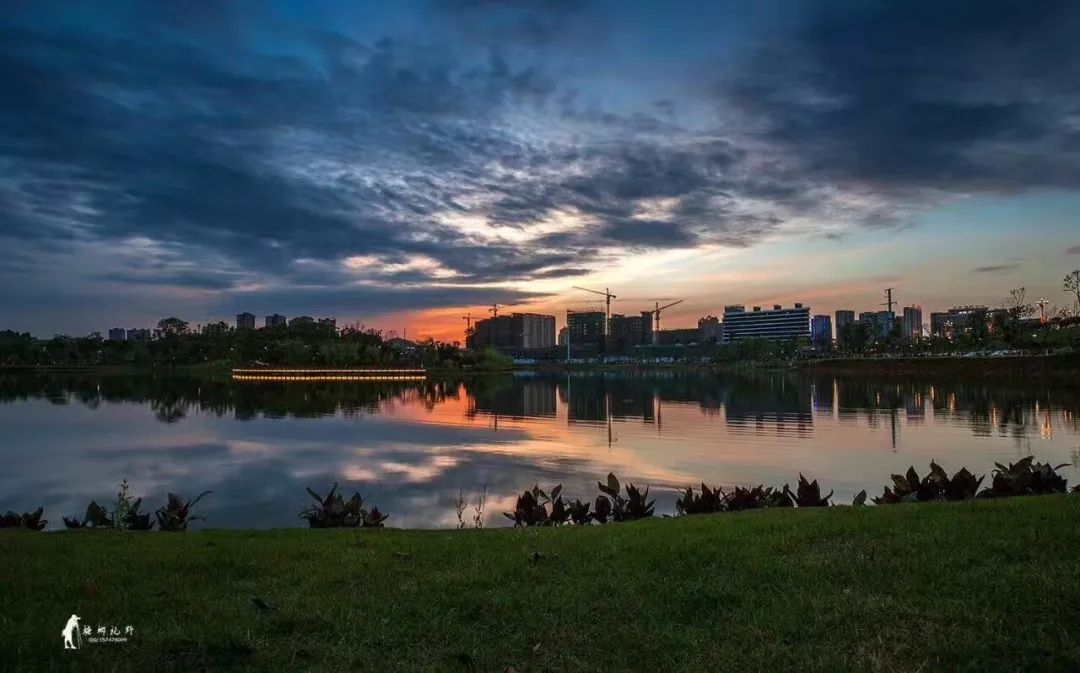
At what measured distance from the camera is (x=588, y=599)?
19.2 feet

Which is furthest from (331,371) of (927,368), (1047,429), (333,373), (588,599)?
(588,599)

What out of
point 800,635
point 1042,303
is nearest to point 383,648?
point 800,635

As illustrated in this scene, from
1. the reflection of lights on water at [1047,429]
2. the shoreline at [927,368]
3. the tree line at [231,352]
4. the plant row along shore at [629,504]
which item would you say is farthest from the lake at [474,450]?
the tree line at [231,352]

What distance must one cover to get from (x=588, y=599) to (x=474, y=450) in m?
18.3

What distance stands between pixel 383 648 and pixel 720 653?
7.32 ft

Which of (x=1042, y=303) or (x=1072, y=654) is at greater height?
(x=1042, y=303)

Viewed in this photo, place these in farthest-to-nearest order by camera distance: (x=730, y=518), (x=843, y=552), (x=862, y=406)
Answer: (x=862, y=406) → (x=730, y=518) → (x=843, y=552)

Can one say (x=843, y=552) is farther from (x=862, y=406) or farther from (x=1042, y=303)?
(x=1042, y=303)

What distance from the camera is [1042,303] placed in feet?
370

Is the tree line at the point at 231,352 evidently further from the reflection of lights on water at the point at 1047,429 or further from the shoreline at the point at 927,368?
the reflection of lights on water at the point at 1047,429

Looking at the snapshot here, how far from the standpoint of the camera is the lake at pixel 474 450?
53.3 ft

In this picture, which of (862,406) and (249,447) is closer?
(249,447)

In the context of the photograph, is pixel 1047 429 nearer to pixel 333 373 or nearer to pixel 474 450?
pixel 474 450

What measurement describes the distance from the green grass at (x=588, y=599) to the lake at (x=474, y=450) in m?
6.03
